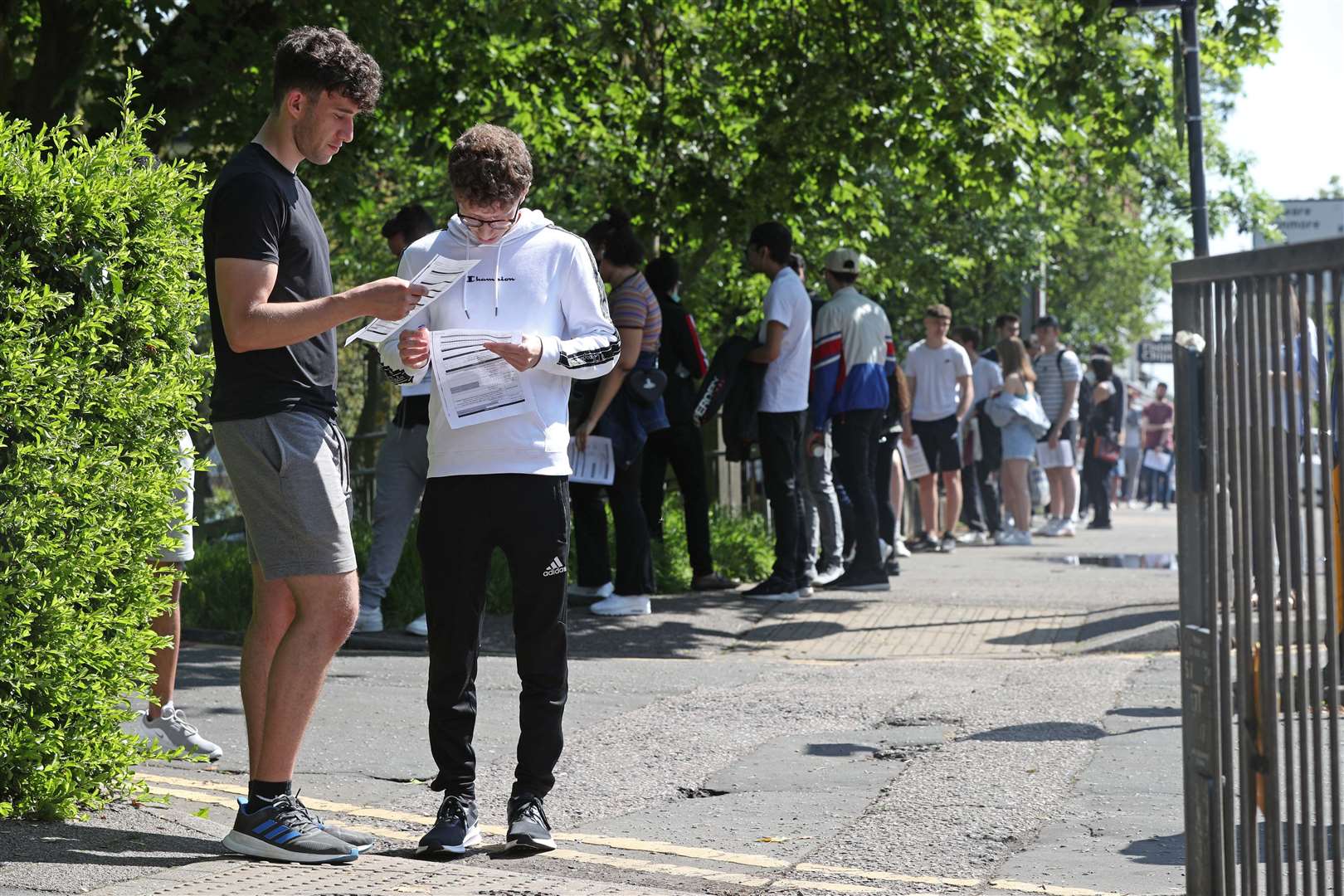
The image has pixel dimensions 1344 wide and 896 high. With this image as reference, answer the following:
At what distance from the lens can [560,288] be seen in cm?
479

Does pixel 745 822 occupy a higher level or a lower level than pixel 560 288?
lower

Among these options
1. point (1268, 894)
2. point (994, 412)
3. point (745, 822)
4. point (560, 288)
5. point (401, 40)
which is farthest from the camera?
point (994, 412)

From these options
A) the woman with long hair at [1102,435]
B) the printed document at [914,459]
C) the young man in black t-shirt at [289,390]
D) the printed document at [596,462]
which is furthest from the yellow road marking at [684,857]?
the woman with long hair at [1102,435]

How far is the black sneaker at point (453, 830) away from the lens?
4.57 metres

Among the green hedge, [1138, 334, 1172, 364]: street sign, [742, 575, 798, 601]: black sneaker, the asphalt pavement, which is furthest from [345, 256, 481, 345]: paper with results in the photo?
[1138, 334, 1172, 364]: street sign

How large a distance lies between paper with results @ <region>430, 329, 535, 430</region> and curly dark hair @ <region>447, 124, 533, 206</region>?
14.3 inches

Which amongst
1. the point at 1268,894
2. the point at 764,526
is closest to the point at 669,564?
the point at 764,526

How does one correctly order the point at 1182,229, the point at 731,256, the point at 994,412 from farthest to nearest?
1. the point at 1182,229
2. the point at 731,256
3. the point at 994,412

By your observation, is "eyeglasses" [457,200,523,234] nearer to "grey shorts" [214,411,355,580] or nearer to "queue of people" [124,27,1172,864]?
"queue of people" [124,27,1172,864]

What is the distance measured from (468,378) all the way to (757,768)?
2052 millimetres

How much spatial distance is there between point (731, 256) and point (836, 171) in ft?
17.1

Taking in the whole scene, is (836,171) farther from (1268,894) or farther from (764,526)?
Result: (1268,894)

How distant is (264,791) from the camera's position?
4.49 metres

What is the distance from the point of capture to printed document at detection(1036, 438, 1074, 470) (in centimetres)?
1761
